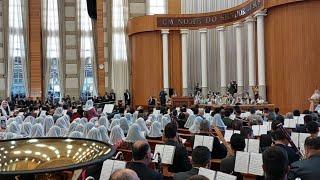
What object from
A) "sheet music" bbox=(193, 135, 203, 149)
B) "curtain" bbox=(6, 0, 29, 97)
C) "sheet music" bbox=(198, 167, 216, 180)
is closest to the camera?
"sheet music" bbox=(198, 167, 216, 180)

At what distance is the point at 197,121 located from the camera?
10.0 m

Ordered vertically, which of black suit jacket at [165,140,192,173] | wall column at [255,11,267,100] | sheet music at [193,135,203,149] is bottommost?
black suit jacket at [165,140,192,173]

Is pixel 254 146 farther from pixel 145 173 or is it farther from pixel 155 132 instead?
pixel 155 132

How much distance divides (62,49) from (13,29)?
317cm

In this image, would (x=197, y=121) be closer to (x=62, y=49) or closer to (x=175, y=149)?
(x=175, y=149)

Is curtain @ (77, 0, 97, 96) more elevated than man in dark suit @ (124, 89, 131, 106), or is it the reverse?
curtain @ (77, 0, 97, 96)

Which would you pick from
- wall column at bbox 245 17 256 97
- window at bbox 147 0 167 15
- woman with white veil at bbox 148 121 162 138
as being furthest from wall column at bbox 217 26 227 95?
woman with white veil at bbox 148 121 162 138

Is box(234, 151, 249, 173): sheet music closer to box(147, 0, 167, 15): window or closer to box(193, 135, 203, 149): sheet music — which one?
box(193, 135, 203, 149): sheet music

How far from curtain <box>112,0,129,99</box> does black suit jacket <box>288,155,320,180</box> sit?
2373 cm

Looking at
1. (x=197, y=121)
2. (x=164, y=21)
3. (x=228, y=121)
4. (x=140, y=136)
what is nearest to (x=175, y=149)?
(x=140, y=136)

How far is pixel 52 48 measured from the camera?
28.3 meters

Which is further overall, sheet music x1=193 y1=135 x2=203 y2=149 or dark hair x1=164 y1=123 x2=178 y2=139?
sheet music x1=193 y1=135 x2=203 y2=149

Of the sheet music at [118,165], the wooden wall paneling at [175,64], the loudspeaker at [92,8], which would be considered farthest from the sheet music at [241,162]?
the loudspeaker at [92,8]

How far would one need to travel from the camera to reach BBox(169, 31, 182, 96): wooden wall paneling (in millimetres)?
24406
